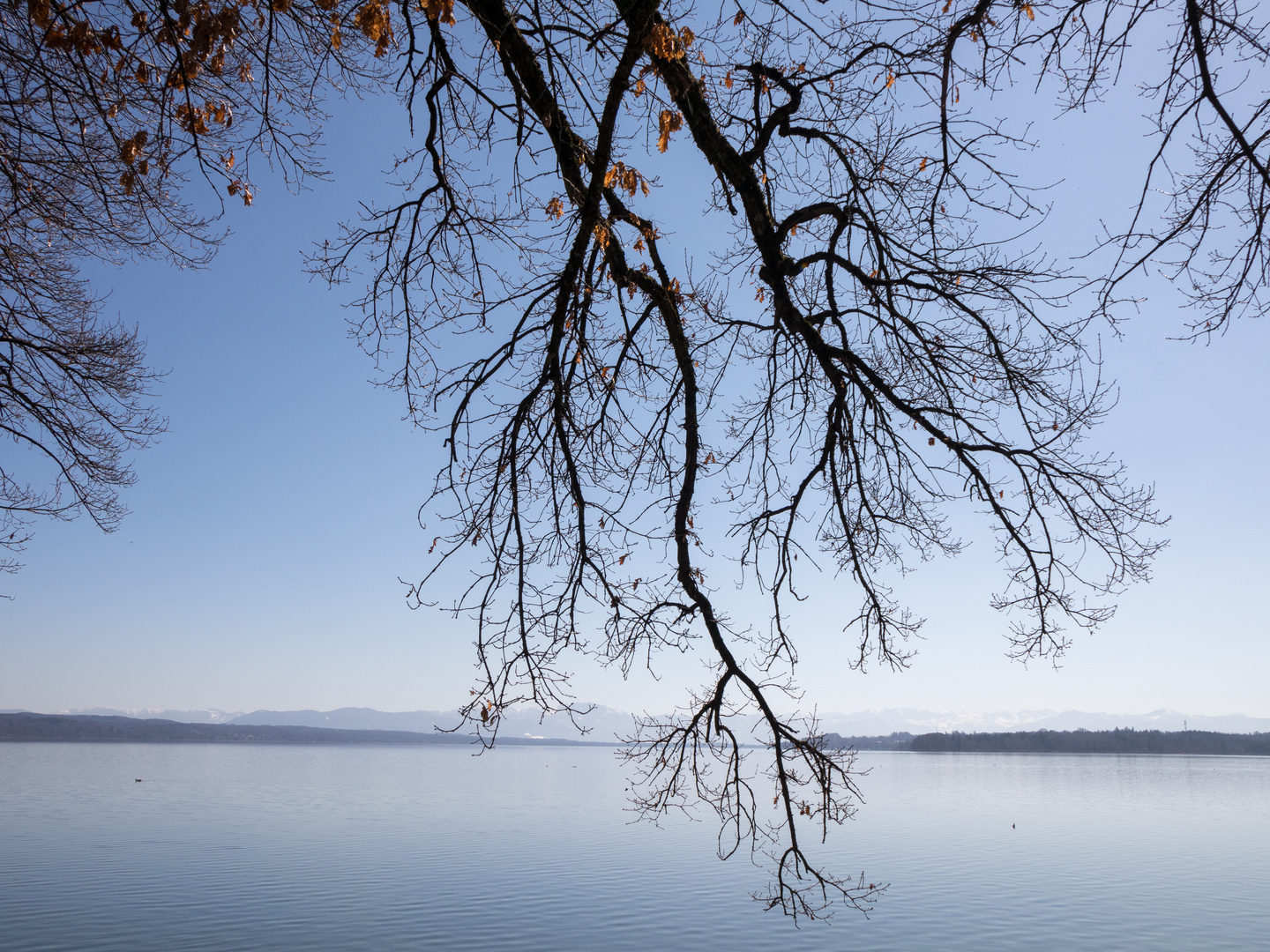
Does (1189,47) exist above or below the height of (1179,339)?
above

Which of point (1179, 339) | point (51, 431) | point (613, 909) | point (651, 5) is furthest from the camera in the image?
point (613, 909)

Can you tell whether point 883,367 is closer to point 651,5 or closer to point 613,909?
point 651,5

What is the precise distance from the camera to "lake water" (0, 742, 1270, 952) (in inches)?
655

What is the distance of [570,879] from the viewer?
22.8m

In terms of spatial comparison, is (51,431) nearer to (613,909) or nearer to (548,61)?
(548,61)

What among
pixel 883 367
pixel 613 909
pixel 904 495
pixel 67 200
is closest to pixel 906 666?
pixel 904 495

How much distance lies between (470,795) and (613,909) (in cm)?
3852

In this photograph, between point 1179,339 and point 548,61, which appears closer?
point 1179,339

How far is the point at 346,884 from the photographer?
2164cm

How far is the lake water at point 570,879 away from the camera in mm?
16641

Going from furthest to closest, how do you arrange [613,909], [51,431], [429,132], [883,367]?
[613,909] < [51,431] < [883,367] < [429,132]

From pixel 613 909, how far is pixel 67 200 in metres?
17.0

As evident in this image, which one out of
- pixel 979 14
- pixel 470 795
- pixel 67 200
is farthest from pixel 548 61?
pixel 470 795

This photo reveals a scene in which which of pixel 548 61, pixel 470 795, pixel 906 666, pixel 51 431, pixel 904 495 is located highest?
pixel 548 61
